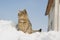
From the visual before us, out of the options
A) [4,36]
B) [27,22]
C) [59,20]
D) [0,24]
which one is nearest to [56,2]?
[59,20]

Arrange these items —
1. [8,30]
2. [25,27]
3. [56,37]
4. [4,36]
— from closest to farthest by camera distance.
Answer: [56,37] → [4,36] → [8,30] → [25,27]

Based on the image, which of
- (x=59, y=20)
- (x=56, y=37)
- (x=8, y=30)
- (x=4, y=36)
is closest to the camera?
(x=56, y=37)

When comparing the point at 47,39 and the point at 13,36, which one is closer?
the point at 47,39

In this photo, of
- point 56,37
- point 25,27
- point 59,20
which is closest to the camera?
point 56,37

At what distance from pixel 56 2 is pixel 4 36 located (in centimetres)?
260

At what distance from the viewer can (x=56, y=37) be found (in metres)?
2.01

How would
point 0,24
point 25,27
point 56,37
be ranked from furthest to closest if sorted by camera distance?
point 25,27, point 0,24, point 56,37

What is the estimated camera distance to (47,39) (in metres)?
2.05

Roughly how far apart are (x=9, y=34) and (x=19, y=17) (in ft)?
3.35

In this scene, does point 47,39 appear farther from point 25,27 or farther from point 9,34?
point 25,27

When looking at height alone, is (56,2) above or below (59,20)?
above

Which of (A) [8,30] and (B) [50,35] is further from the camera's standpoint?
(A) [8,30]

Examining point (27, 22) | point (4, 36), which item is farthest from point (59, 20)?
point (4, 36)

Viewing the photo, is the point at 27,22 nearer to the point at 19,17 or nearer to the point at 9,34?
the point at 19,17
